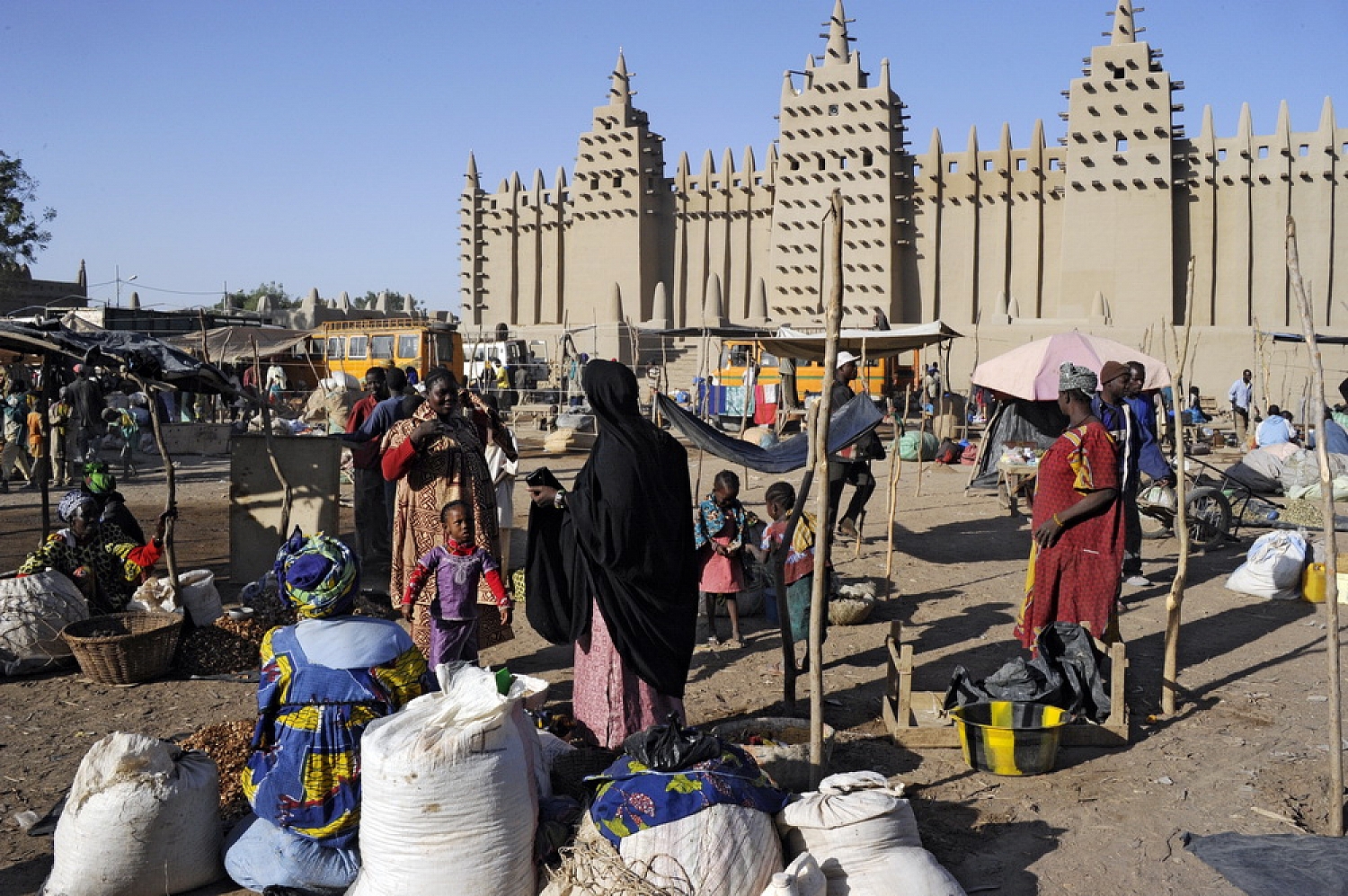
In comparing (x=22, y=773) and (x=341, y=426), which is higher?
(x=341, y=426)

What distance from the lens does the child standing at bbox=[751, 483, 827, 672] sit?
19.2ft

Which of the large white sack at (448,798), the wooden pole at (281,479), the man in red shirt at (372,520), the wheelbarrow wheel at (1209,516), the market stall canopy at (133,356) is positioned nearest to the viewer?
the large white sack at (448,798)

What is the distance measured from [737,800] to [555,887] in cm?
54

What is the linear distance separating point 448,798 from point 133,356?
5.10m

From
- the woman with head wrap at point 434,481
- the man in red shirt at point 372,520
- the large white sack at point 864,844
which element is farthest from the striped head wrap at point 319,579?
the man in red shirt at point 372,520

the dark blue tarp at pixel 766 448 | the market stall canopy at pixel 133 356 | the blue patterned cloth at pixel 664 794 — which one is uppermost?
the market stall canopy at pixel 133 356

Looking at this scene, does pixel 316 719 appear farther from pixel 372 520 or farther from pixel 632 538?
pixel 372 520

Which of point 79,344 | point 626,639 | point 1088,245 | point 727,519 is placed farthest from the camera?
point 1088,245

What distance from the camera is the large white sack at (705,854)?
9.59 feet

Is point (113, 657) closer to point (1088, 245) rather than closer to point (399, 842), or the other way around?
point (399, 842)

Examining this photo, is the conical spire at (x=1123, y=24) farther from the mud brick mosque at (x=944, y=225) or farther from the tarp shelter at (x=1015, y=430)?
the tarp shelter at (x=1015, y=430)

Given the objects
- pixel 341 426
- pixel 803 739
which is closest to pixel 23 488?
pixel 341 426

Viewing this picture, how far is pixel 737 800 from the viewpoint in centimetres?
310

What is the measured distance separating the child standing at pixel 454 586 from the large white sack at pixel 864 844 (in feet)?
6.88
